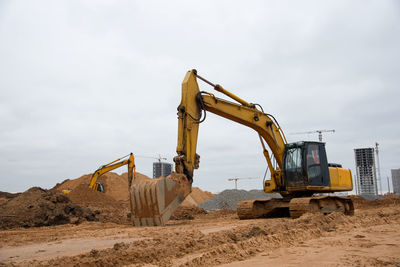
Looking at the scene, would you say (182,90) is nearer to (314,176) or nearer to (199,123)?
(199,123)

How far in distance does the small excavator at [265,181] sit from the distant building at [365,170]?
33.4 meters

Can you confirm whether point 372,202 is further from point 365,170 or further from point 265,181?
point 365,170

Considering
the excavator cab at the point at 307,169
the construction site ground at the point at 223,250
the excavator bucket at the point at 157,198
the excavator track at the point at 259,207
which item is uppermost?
the excavator cab at the point at 307,169

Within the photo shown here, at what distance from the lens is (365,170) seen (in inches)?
1734

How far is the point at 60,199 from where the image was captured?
571 inches

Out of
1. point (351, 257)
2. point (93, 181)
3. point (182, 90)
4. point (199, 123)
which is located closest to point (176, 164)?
point (199, 123)

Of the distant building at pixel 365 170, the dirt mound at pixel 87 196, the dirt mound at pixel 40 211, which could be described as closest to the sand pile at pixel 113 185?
the dirt mound at pixel 87 196

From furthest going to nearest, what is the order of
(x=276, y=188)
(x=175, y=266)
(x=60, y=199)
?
(x=60, y=199)
(x=276, y=188)
(x=175, y=266)

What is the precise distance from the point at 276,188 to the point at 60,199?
29.5 feet

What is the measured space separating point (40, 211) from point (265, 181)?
854 cm

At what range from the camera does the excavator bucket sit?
8.69 metres

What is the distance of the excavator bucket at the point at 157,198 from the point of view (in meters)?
8.69

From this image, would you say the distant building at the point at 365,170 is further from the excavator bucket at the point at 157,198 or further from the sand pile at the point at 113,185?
the excavator bucket at the point at 157,198

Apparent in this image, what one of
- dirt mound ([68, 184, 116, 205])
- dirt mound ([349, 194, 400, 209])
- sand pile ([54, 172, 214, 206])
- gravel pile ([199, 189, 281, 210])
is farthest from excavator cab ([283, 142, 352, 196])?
sand pile ([54, 172, 214, 206])
